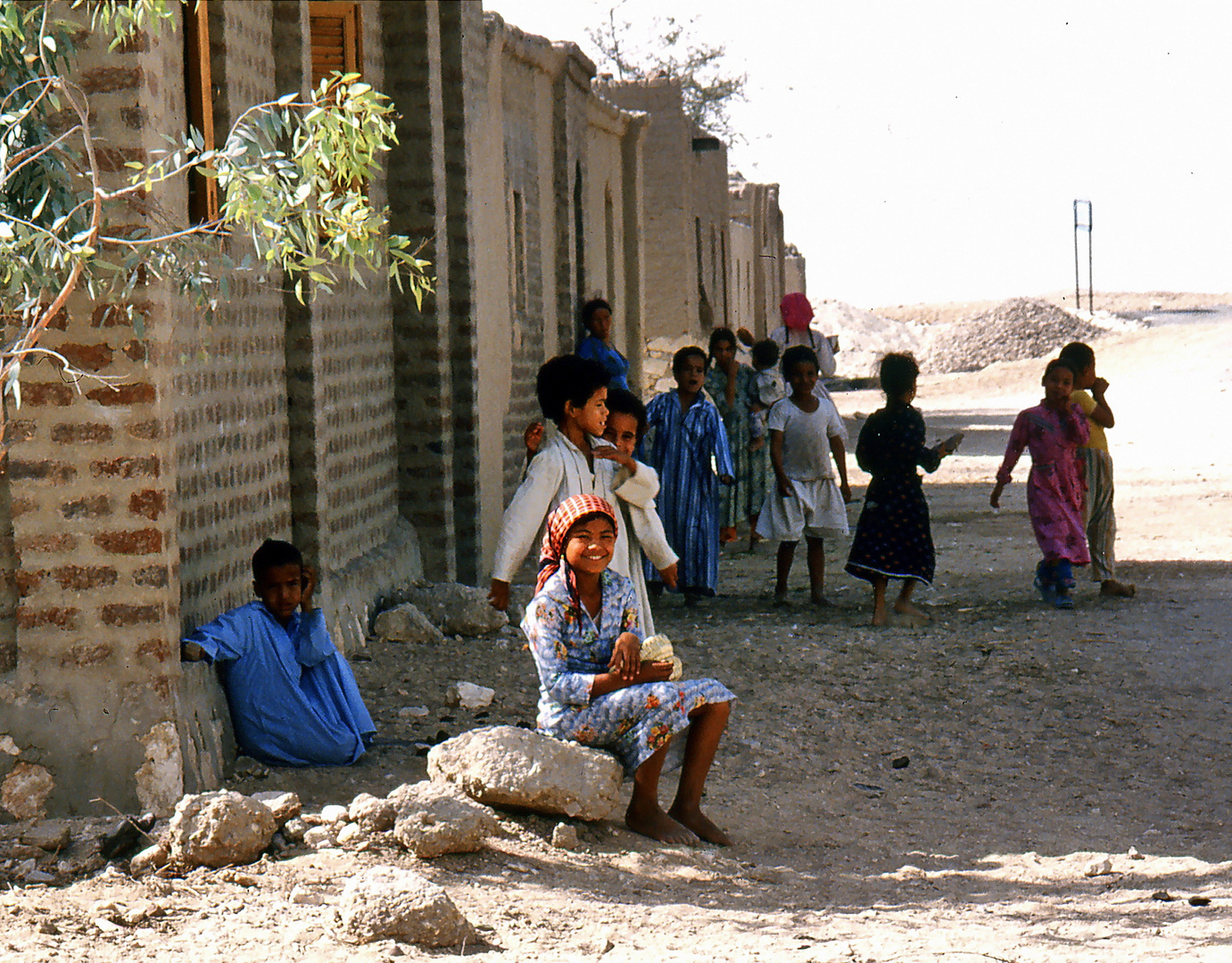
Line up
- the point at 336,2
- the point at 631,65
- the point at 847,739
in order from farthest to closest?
the point at 631,65
the point at 336,2
the point at 847,739

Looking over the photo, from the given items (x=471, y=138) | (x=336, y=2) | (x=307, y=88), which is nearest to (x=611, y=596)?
(x=307, y=88)

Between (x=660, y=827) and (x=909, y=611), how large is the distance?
383 centimetres

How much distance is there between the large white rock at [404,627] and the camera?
280 inches

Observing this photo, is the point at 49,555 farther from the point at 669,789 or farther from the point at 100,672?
the point at 669,789

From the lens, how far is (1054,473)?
8180mm

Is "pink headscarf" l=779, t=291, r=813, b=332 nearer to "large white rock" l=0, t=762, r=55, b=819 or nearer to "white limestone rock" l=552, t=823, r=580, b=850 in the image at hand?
"white limestone rock" l=552, t=823, r=580, b=850

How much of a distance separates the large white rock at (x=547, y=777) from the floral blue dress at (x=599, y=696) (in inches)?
2.6

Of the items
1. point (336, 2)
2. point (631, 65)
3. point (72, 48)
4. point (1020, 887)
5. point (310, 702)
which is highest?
point (631, 65)

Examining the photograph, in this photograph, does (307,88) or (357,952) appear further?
(307,88)

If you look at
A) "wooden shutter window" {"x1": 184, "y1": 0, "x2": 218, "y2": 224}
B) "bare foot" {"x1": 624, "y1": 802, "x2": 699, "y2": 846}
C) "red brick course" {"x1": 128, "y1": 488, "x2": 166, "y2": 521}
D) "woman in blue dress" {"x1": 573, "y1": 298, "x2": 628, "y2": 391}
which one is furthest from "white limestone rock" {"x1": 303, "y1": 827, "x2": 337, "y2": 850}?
"woman in blue dress" {"x1": 573, "y1": 298, "x2": 628, "y2": 391}

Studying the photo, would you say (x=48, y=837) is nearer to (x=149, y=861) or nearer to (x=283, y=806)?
(x=149, y=861)

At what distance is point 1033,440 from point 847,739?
2847mm

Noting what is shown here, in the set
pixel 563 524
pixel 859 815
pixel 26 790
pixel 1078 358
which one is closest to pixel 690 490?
pixel 1078 358

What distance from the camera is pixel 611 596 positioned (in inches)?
177
